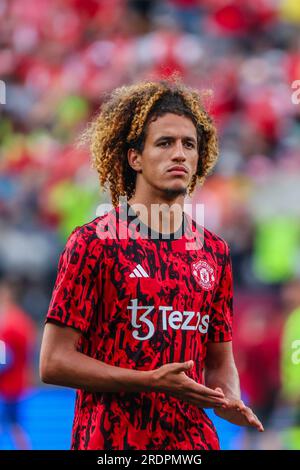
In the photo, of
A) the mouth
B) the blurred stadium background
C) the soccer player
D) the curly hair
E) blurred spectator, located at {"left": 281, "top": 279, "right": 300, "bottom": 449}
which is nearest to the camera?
the soccer player

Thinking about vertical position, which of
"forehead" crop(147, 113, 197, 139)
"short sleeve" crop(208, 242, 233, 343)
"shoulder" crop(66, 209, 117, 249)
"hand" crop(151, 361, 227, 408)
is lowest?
"hand" crop(151, 361, 227, 408)

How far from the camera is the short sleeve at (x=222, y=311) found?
296 cm

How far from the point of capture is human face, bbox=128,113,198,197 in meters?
2.77

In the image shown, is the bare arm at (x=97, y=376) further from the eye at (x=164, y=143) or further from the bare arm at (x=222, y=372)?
the eye at (x=164, y=143)

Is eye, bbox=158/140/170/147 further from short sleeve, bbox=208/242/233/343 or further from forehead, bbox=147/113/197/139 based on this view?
short sleeve, bbox=208/242/233/343

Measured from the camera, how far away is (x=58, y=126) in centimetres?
915

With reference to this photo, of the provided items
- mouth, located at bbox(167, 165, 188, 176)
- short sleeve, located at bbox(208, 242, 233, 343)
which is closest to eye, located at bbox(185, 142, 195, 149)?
mouth, located at bbox(167, 165, 188, 176)

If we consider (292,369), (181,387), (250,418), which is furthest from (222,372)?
(292,369)

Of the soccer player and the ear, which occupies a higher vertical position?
the ear

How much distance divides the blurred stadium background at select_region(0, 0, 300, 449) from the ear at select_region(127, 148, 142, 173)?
388 centimetres

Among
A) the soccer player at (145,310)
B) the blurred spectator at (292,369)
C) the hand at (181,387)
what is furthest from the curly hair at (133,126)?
the blurred spectator at (292,369)
